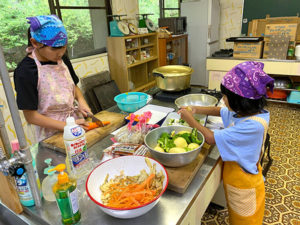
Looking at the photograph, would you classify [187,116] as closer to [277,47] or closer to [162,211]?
[162,211]

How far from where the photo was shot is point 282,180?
2.10m

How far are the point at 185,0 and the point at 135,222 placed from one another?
4566 millimetres

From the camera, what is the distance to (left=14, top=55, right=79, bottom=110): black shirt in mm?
1204

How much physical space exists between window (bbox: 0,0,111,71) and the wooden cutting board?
2.24 m

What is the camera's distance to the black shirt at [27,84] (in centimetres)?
120

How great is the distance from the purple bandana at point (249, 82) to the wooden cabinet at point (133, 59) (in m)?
2.31

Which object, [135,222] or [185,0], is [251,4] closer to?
[185,0]

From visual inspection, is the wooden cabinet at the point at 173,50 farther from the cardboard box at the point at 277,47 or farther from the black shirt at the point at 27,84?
the black shirt at the point at 27,84

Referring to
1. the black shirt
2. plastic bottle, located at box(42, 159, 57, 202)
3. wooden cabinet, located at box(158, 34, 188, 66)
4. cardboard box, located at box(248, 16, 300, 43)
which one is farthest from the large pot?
cardboard box, located at box(248, 16, 300, 43)

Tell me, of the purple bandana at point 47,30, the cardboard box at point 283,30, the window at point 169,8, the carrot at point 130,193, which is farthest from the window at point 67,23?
the cardboard box at point 283,30

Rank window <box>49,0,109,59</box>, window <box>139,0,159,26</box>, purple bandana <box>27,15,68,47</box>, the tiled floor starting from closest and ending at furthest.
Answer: purple bandana <box>27,15,68,47</box>, the tiled floor, window <box>49,0,109,59</box>, window <box>139,0,159,26</box>

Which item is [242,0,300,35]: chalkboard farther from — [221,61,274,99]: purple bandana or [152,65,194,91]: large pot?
[221,61,274,99]: purple bandana

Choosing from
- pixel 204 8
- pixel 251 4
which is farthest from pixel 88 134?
pixel 251 4

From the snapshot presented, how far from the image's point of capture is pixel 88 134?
1267mm
